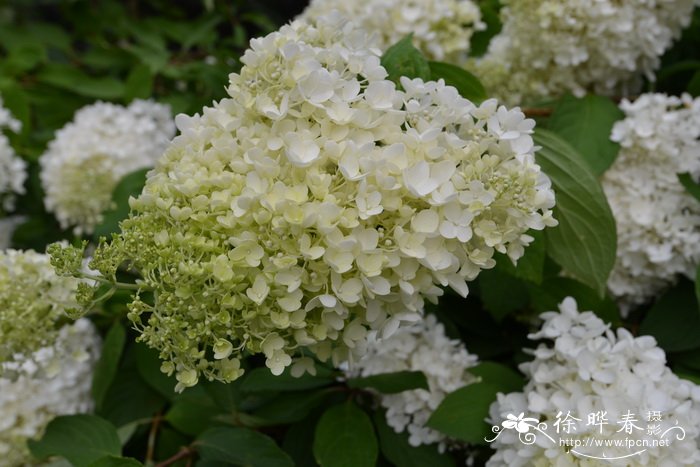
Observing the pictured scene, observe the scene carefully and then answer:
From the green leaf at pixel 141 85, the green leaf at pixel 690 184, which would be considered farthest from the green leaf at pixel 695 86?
the green leaf at pixel 141 85

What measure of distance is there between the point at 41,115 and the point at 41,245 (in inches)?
14.6

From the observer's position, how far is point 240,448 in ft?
3.09

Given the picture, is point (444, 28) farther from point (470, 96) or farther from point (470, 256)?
point (470, 256)

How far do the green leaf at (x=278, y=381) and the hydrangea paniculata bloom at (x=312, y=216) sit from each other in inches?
9.7

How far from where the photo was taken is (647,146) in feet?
3.60

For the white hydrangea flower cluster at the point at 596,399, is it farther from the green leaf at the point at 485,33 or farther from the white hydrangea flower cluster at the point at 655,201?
the green leaf at the point at 485,33

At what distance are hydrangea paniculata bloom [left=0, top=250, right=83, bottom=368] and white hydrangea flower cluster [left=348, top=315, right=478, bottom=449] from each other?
1.35 feet

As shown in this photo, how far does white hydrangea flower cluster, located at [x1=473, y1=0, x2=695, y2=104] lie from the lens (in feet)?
3.92

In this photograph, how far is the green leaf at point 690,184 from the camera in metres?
1.05

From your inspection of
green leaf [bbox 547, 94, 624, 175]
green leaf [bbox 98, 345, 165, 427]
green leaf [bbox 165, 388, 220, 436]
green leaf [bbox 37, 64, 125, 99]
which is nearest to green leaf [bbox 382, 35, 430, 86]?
Result: green leaf [bbox 547, 94, 624, 175]

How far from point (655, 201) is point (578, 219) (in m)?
0.24

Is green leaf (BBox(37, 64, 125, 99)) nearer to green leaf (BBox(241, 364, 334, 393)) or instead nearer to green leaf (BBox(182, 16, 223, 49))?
green leaf (BBox(182, 16, 223, 49))

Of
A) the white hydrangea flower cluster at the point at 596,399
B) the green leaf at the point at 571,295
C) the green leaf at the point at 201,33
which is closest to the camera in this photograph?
the white hydrangea flower cluster at the point at 596,399

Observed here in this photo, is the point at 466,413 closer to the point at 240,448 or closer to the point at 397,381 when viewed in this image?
the point at 397,381
